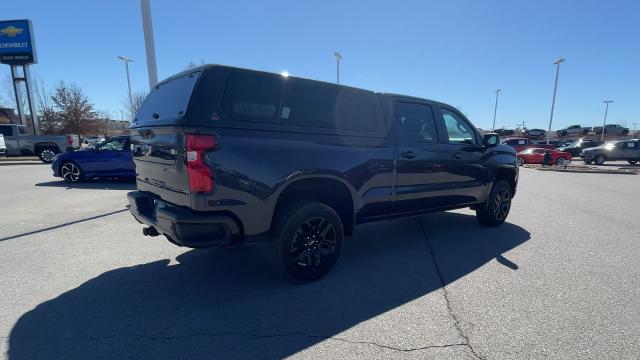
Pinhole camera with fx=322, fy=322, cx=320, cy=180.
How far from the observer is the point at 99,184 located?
1000 centimetres

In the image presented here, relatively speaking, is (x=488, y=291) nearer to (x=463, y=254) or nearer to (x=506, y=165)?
(x=463, y=254)

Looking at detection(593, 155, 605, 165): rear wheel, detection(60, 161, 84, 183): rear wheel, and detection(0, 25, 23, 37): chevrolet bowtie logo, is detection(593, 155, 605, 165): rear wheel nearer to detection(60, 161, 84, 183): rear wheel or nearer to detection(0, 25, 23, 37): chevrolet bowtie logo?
detection(60, 161, 84, 183): rear wheel

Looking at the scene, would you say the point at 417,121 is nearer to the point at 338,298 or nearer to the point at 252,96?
the point at 252,96

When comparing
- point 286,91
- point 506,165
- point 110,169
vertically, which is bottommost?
point 110,169

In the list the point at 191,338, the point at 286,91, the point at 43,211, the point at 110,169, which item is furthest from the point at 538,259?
the point at 110,169

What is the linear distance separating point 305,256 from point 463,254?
2.26m

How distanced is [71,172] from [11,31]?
28.7 m

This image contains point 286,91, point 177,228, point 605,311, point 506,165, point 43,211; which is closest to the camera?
point 177,228

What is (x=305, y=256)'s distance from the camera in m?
3.31

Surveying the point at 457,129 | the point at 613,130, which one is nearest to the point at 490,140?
the point at 457,129

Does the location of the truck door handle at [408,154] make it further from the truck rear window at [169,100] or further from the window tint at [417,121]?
the truck rear window at [169,100]

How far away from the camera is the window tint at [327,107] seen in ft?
10.3

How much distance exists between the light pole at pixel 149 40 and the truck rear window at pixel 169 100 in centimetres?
512

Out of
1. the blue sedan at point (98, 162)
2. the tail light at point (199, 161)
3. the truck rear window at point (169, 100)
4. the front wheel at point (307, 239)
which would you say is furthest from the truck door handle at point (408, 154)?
the blue sedan at point (98, 162)
